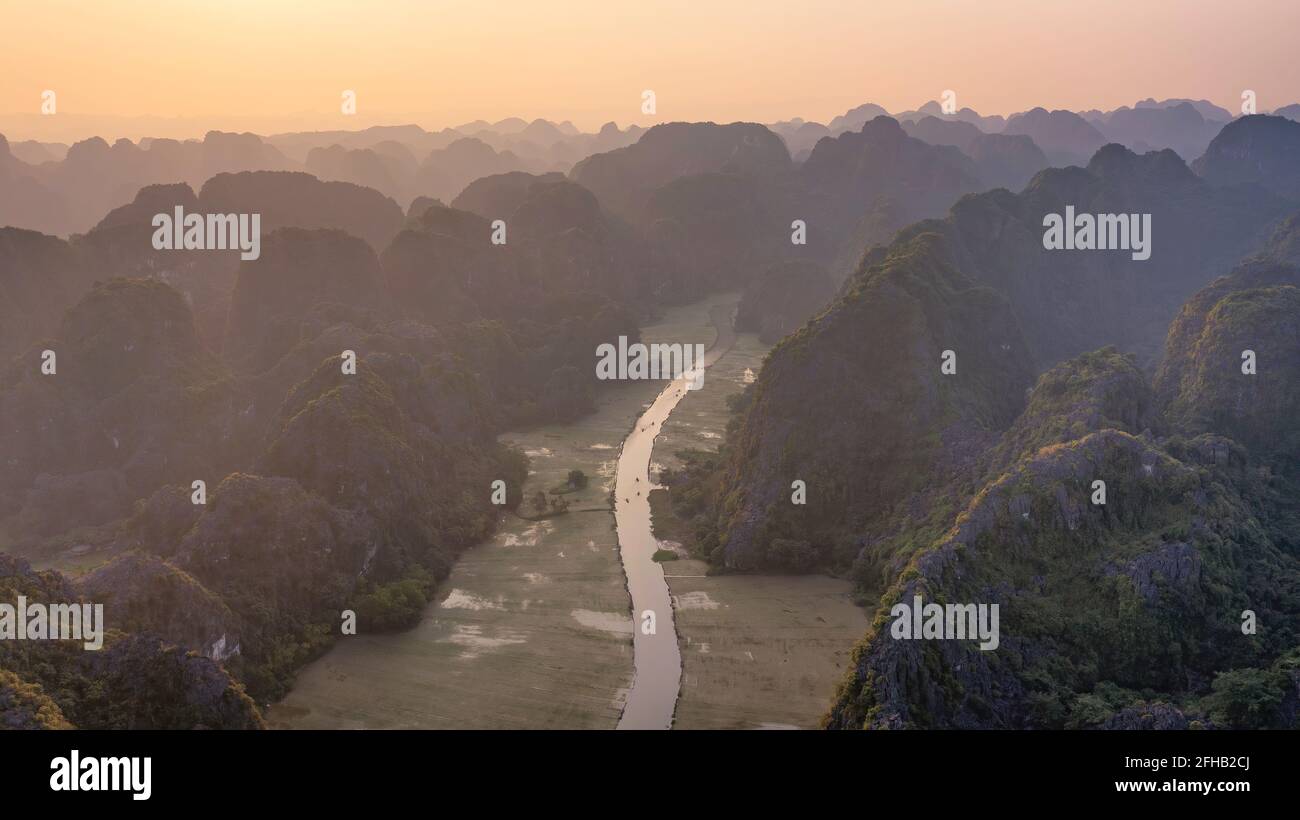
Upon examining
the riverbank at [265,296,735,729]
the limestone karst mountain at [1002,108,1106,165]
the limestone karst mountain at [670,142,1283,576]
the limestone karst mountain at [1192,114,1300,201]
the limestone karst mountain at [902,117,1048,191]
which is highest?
the limestone karst mountain at [1002,108,1106,165]

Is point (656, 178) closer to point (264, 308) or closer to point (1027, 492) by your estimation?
point (264, 308)

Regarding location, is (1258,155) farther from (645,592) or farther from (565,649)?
(565,649)

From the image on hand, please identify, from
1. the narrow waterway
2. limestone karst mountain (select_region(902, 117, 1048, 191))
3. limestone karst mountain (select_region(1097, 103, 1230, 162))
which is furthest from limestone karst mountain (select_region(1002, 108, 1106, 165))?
the narrow waterway

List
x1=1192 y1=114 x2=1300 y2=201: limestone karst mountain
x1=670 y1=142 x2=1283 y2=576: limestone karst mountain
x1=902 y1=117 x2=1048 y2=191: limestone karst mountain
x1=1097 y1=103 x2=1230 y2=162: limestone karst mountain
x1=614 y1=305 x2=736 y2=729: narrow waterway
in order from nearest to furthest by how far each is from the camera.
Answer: x1=614 y1=305 x2=736 y2=729: narrow waterway, x1=670 y1=142 x2=1283 y2=576: limestone karst mountain, x1=1192 y1=114 x2=1300 y2=201: limestone karst mountain, x1=902 y1=117 x2=1048 y2=191: limestone karst mountain, x1=1097 y1=103 x2=1230 y2=162: limestone karst mountain

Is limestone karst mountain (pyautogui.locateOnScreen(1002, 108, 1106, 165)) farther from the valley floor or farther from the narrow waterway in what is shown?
the valley floor

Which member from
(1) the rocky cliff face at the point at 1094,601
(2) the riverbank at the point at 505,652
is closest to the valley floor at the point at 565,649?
(2) the riverbank at the point at 505,652

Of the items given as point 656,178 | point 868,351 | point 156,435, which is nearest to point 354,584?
point 156,435

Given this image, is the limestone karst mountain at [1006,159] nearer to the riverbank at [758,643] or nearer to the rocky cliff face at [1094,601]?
the rocky cliff face at [1094,601]

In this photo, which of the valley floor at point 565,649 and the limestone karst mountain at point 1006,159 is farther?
the limestone karst mountain at point 1006,159

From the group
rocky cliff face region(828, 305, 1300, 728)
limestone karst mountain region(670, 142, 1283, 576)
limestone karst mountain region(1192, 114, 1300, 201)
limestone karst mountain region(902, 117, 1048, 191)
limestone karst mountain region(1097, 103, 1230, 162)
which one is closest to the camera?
rocky cliff face region(828, 305, 1300, 728)

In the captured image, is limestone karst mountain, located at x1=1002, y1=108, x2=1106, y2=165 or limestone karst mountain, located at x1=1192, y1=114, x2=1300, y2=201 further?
limestone karst mountain, located at x1=1002, y1=108, x2=1106, y2=165
